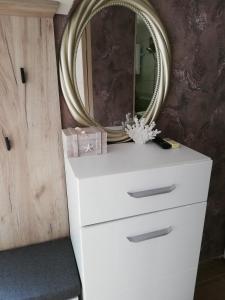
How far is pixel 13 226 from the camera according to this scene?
1.11 meters

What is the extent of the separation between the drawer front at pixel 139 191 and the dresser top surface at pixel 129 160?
0.02m

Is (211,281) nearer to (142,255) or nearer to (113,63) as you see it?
(142,255)

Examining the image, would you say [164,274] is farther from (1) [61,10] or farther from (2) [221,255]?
(1) [61,10]

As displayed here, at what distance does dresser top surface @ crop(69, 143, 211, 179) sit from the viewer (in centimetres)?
81

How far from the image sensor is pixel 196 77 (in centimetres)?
125

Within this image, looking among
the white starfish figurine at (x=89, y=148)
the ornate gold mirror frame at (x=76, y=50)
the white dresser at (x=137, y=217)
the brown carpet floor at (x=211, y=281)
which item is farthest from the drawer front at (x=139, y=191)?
the brown carpet floor at (x=211, y=281)

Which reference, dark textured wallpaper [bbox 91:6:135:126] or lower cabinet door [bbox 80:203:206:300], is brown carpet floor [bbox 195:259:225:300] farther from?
dark textured wallpaper [bbox 91:6:135:126]

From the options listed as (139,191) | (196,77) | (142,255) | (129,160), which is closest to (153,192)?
(139,191)

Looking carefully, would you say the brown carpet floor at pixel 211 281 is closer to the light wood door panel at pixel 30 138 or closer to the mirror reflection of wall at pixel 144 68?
the light wood door panel at pixel 30 138

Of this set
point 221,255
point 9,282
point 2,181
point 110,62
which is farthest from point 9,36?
point 221,255

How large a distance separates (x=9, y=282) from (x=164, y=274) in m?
0.64

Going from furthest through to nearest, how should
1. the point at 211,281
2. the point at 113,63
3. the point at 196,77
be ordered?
the point at 211,281
the point at 196,77
the point at 113,63

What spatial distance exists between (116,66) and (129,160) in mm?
458

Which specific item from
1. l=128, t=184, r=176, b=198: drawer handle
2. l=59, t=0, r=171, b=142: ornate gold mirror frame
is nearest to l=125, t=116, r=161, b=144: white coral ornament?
l=59, t=0, r=171, b=142: ornate gold mirror frame
